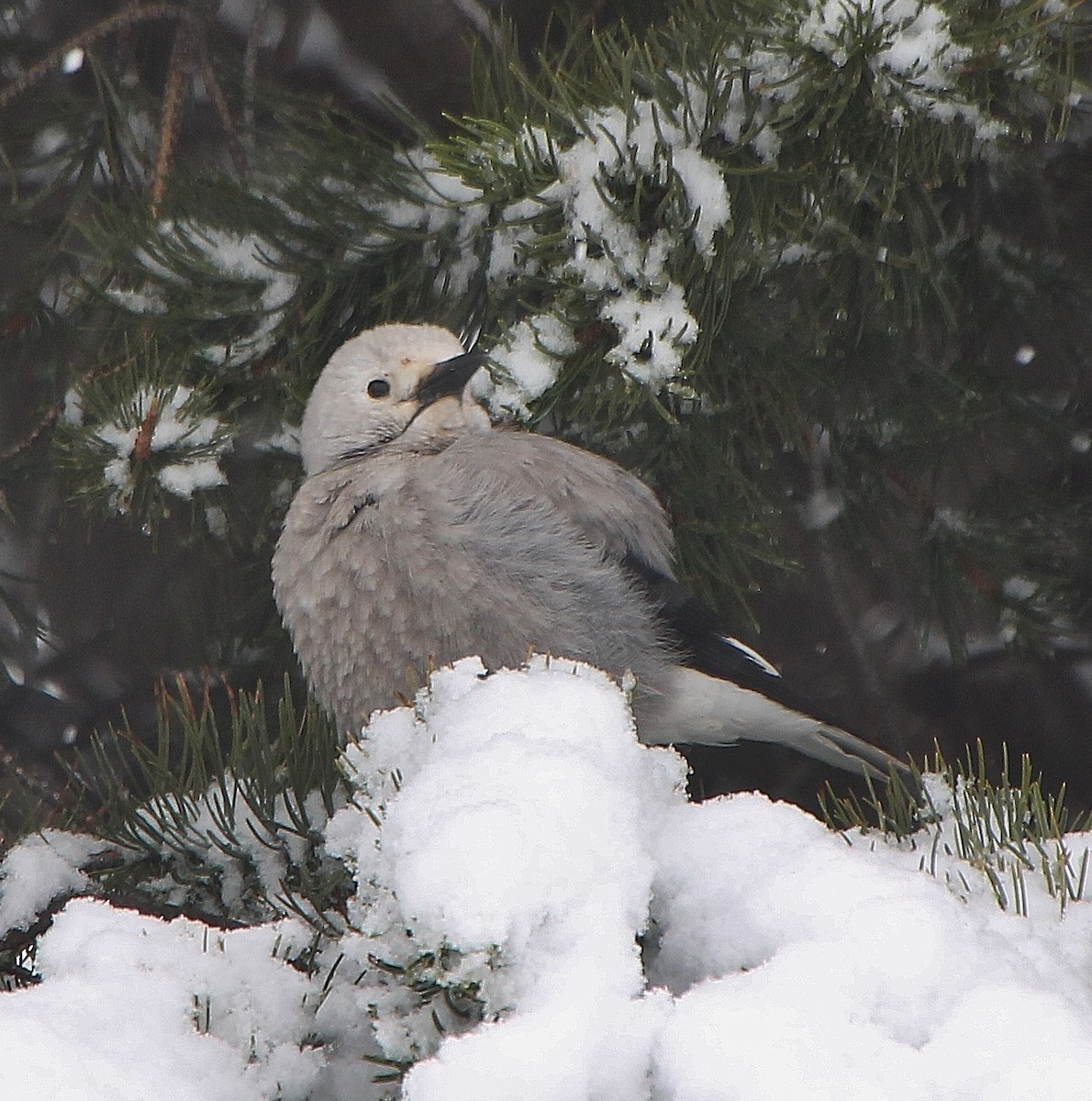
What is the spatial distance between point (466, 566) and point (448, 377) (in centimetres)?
38

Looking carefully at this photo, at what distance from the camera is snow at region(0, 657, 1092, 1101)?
2.31ft

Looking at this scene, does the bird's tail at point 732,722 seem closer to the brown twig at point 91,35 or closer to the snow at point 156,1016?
the snow at point 156,1016

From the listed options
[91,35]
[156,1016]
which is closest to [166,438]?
[91,35]

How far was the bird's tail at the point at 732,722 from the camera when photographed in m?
1.90

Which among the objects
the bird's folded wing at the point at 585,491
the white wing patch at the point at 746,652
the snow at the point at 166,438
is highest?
the bird's folded wing at the point at 585,491

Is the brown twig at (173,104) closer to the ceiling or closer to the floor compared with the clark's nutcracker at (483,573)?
closer to the ceiling

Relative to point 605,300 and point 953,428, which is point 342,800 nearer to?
point 605,300

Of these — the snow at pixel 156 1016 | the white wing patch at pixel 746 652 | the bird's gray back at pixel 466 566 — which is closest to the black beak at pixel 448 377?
the bird's gray back at pixel 466 566

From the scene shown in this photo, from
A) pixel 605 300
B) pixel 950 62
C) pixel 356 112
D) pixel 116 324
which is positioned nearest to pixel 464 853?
pixel 605 300

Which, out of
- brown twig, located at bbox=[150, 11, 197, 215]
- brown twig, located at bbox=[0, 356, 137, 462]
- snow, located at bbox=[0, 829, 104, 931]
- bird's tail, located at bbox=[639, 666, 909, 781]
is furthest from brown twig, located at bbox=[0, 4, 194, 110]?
bird's tail, located at bbox=[639, 666, 909, 781]

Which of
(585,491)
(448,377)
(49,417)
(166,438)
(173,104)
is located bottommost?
(166,438)

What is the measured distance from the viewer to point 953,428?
72.0 inches

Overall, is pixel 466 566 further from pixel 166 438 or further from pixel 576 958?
pixel 576 958

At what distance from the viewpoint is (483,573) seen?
1733 mm
